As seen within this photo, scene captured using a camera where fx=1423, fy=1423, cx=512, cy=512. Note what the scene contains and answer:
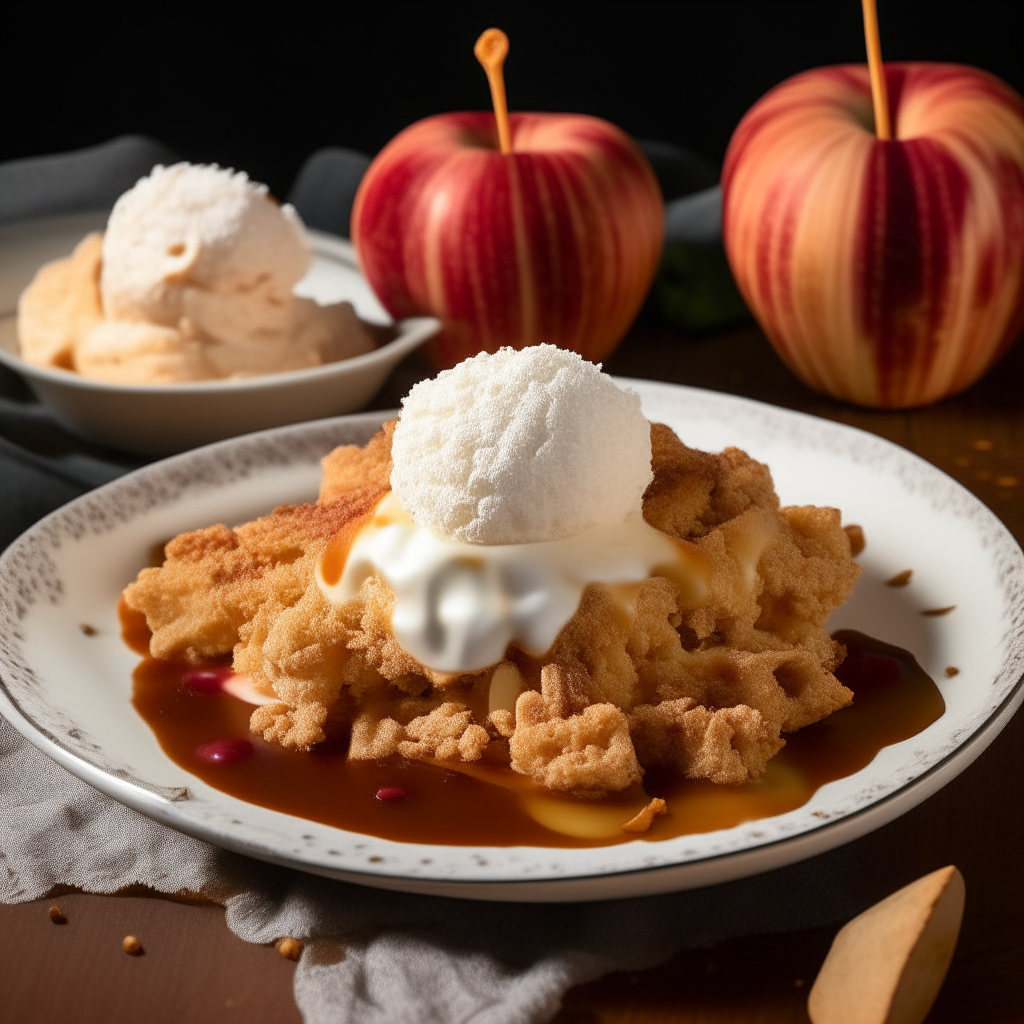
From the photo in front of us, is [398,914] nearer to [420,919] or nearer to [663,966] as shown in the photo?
[420,919]

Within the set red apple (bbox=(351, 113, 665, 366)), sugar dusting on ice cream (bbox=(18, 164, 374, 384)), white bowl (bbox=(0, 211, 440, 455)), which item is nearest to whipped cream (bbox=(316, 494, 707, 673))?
white bowl (bbox=(0, 211, 440, 455))

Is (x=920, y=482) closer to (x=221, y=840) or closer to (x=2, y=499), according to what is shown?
(x=221, y=840)

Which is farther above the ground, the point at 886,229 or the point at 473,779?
the point at 886,229

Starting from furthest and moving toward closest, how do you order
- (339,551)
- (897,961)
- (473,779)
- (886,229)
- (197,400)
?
(886,229) < (197,400) < (339,551) < (473,779) < (897,961)

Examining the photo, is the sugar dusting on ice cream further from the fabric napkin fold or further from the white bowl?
the fabric napkin fold

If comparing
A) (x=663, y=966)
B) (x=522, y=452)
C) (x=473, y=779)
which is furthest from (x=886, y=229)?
(x=663, y=966)

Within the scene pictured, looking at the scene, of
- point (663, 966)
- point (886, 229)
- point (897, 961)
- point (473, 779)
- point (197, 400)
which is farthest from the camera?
point (886, 229)
